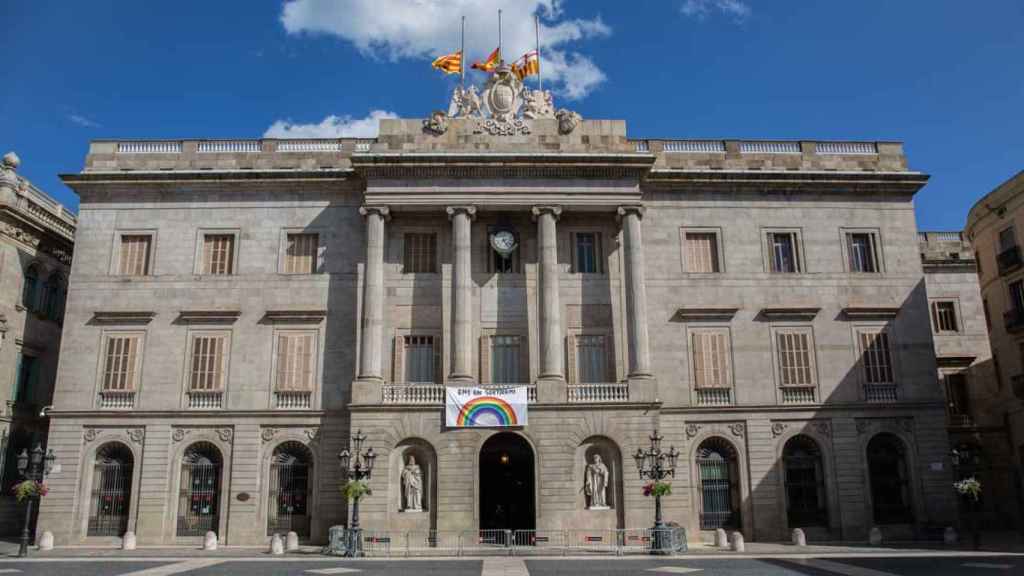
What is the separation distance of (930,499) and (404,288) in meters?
24.1

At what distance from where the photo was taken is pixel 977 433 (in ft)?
144

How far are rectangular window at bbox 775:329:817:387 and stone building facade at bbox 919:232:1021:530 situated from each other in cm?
1148

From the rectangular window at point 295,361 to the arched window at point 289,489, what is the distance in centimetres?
252

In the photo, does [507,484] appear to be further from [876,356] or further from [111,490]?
[876,356]

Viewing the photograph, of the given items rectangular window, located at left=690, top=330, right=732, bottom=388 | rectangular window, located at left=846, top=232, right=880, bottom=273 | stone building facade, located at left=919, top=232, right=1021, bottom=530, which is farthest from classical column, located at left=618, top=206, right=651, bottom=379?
stone building facade, located at left=919, top=232, right=1021, bottom=530

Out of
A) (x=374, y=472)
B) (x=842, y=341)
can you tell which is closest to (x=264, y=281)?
(x=374, y=472)

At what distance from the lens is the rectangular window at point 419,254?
3628cm

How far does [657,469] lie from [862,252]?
15441 millimetres

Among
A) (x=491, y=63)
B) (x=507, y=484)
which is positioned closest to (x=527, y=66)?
(x=491, y=63)

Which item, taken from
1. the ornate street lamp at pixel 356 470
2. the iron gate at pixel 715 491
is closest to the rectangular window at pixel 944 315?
the iron gate at pixel 715 491

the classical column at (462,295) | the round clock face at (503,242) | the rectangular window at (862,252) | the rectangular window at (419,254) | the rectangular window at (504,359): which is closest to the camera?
the classical column at (462,295)

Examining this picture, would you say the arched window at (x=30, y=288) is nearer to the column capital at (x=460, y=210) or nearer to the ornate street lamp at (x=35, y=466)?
the ornate street lamp at (x=35, y=466)

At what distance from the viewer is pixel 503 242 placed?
35.9 metres

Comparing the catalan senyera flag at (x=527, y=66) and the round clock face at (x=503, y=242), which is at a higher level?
the catalan senyera flag at (x=527, y=66)
